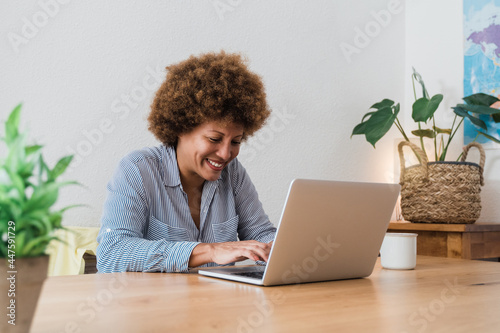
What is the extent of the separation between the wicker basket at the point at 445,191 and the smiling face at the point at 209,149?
4.45 ft

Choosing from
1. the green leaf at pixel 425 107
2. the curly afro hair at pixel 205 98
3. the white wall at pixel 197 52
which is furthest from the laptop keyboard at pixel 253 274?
the green leaf at pixel 425 107

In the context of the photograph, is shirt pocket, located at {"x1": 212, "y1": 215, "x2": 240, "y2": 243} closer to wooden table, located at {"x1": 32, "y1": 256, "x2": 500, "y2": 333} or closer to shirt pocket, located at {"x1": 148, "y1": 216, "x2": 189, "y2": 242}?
shirt pocket, located at {"x1": 148, "y1": 216, "x2": 189, "y2": 242}

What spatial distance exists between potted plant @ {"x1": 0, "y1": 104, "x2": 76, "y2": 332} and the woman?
895 millimetres

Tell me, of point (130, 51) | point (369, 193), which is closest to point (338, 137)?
point (130, 51)

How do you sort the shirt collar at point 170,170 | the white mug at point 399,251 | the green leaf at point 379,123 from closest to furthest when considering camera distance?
the white mug at point 399,251
the shirt collar at point 170,170
the green leaf at point 379,123

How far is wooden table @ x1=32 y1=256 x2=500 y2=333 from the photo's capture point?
2.24 feet

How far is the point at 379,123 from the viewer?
9.29 ft

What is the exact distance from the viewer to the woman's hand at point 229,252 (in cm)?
A: 119

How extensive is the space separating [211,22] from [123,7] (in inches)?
19.0

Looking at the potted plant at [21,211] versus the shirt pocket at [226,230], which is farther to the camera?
the shirt pocket at [226,230]

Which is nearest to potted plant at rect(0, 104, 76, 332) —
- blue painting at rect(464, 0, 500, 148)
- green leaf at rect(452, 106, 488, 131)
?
green leaf at rect(452, 106, 488, 131)

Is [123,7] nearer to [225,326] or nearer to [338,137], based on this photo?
[338,137]

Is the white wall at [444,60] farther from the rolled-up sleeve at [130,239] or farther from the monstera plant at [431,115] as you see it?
the rolled-up sleeve at [130,239]

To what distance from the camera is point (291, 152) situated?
115 inches
